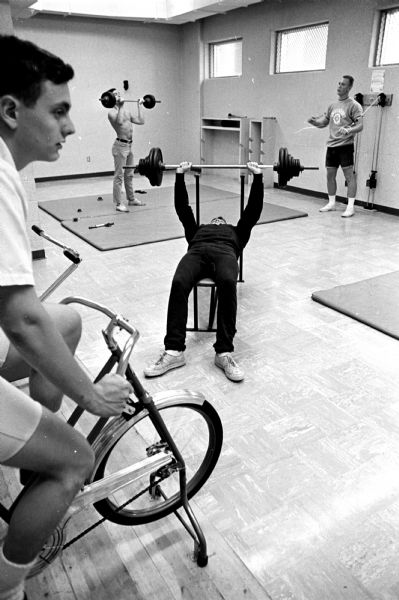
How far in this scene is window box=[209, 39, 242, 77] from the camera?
8.19 meters

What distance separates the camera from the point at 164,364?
8.21 feet

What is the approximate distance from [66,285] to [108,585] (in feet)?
8.47

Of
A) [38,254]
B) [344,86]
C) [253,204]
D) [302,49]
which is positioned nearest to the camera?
[253,204]

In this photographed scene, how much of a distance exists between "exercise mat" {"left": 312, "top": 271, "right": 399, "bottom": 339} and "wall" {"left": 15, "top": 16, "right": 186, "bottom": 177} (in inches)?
256

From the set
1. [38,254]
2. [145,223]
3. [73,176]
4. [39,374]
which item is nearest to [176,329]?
[39,374]

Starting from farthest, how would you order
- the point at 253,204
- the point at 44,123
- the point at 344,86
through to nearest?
the point at 344,86, the point at 253,204, the point at 44,123

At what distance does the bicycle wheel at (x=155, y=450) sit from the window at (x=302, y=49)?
6161 millimetres

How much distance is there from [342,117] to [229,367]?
433cm

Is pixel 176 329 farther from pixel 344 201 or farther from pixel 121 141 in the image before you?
pixel 344 201

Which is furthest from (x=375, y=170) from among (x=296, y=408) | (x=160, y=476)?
(x=160, y=476)

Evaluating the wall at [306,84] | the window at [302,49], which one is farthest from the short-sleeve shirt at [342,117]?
the window at [302,49]

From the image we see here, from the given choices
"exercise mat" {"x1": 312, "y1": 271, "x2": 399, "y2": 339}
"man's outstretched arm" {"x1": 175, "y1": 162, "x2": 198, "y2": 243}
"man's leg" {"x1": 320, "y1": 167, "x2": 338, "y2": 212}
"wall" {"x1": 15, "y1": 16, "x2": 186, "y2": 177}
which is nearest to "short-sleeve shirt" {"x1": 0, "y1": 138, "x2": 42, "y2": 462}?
"man's outstretched arm" {"x1": 175, "y1": 162, "x2": 198, "y2": 243}

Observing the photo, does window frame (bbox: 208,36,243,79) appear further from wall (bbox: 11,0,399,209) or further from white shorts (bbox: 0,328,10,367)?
white shorts (bbox: 0,328,10,367)

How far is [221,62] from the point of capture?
8.67m
